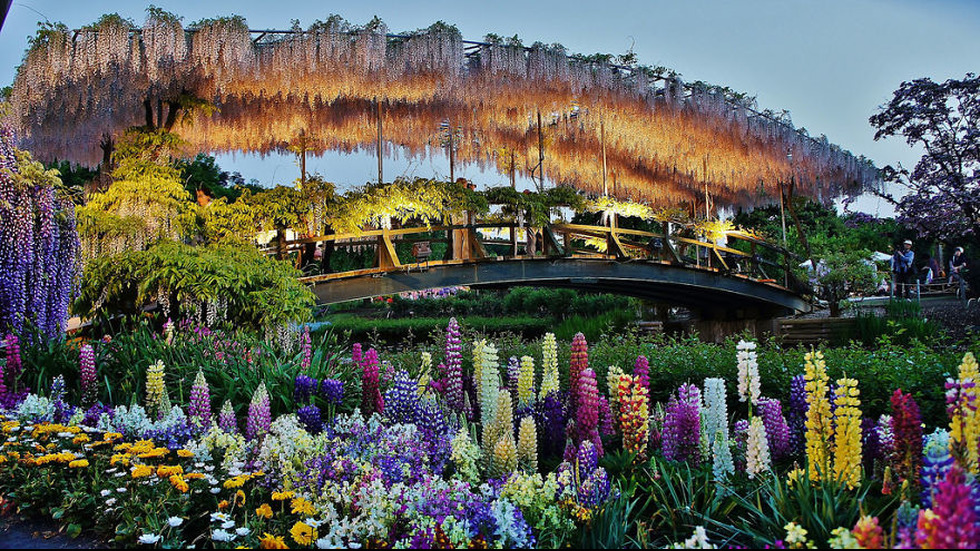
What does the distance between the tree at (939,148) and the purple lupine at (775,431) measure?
468 inches

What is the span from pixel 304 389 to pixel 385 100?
7.66 m

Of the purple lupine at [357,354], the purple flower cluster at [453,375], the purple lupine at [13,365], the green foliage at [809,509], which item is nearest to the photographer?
the green foliage at [809,509]

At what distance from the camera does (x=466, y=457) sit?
2604 mm

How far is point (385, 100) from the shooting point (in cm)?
1063

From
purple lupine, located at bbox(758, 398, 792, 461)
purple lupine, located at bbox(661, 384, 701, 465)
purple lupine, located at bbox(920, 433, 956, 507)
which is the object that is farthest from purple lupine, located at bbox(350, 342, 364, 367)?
purple lupine, located at bbox(920, 433, 956, 507)

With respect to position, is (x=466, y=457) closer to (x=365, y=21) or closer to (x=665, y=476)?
(x=665, y=476)

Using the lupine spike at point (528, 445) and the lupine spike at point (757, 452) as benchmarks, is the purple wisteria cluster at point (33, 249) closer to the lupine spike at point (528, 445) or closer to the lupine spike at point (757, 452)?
the lupine spike at point (528, 445)

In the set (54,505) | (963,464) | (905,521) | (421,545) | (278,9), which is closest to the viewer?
(905,521)

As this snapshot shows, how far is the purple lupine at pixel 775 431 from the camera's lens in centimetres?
282

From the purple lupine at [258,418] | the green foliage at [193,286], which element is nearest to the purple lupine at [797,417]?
the purple lupine at [258,418]

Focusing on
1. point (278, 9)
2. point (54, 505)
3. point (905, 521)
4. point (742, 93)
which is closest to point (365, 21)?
point (278, 9)

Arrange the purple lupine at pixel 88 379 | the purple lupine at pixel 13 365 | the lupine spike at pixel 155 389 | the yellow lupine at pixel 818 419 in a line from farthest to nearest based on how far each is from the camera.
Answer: the purple lupine at pixel 13 365
the purple lupine at pixel 88 379
the lupine spike at pixel 155 389
the yellow lupine at pixel 818 419

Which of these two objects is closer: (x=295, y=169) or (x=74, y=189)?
(x=74, y=189)

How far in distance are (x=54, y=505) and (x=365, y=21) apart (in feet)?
24.1
